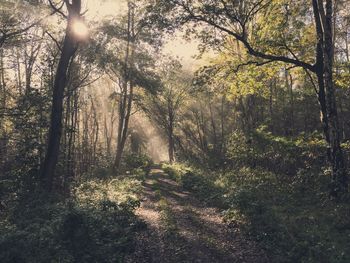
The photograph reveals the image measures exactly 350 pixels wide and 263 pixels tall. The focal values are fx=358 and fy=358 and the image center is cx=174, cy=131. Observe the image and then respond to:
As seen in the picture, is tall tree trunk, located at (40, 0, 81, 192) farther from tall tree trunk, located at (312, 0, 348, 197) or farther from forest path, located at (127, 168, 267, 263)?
tall tree trunk, located at (312, 0, 348, 197)

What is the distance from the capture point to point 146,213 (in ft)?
49.2

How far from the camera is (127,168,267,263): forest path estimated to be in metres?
9.78

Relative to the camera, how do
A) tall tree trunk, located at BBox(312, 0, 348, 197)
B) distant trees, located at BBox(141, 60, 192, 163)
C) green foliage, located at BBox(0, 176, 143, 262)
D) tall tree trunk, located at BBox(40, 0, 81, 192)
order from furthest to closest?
distant trees, located at BBox(141, 60, 192, 163), tall tree trunk, located at BBox(40, 0, 81, 192), tall tree trunk, located at BBox(312, 0, 348, 197), green foliage, located at BBox(0, 176, 143, 262)

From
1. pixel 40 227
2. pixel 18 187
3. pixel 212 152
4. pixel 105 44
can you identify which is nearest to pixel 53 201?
pixel 18 187

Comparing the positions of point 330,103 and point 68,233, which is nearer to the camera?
point 68,233

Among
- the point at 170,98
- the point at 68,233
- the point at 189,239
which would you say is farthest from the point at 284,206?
the point at 170,98

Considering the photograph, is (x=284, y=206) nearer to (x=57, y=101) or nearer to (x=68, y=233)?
(x=68, y=233)

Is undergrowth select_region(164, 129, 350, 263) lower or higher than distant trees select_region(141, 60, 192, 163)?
lower

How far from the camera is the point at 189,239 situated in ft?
36.1

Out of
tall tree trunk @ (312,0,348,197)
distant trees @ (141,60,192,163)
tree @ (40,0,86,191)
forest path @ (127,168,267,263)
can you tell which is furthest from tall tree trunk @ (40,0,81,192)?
distant trees @ (141,60,192,163)

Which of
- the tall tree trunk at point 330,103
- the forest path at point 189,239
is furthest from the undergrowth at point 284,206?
the tall tree trunk at point 330,103

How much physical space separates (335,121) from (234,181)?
740 cm

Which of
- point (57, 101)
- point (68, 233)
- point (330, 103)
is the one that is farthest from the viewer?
point (57, 101)

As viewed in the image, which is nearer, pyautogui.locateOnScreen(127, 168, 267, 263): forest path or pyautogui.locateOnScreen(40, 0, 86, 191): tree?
pyautogui.locateOnScreen(127, 168, 267, 263): forest path
